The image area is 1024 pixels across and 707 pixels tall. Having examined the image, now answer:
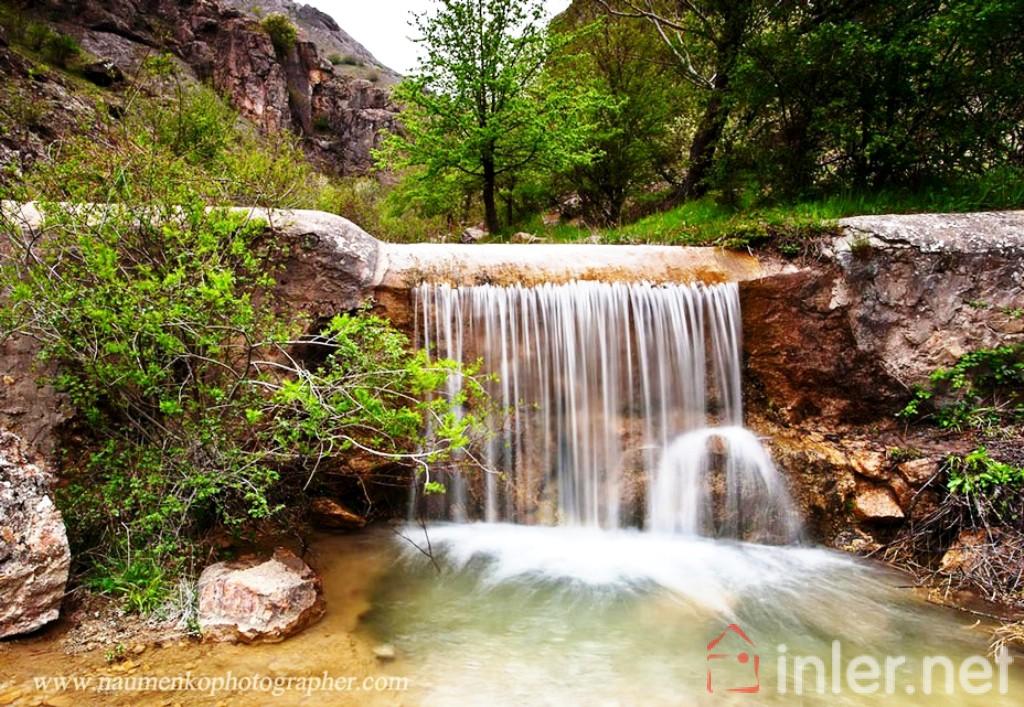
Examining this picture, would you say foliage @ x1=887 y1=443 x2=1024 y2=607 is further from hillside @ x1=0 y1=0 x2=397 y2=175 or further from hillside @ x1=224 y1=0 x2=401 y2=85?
hillside @ x1=224 y1=0 x2=401 y2=85

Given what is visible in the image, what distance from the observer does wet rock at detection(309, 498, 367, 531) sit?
5.25 meters

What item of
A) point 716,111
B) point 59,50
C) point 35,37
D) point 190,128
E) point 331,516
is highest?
point 35,37

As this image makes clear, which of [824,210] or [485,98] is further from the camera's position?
[485,98]

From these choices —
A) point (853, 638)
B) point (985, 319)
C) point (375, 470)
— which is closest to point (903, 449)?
point (985, 319)

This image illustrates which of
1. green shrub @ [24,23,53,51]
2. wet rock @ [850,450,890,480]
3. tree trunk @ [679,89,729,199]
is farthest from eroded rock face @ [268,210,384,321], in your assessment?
green shrub @ [24,23,53,51]

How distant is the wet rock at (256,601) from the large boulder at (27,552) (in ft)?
2.79

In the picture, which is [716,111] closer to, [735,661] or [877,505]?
[877,505]

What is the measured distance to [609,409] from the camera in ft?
19.4

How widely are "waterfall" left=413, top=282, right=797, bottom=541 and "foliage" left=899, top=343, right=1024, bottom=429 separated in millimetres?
1864

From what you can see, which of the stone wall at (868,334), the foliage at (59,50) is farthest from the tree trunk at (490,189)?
the foliage at (59,50)

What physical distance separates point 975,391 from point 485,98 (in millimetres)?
8076

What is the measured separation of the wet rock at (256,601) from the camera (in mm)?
3475

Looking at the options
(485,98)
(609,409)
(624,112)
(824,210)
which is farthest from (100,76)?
(824,210)

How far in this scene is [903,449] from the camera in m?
5.39
